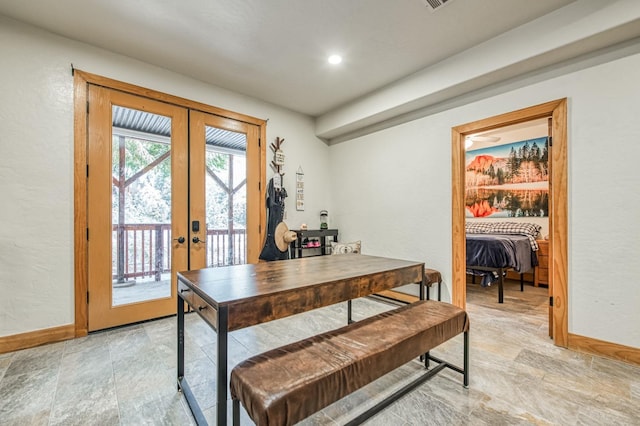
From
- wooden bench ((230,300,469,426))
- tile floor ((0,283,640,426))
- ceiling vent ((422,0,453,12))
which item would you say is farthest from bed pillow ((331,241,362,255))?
ceiling vent ((422,0,453,12))

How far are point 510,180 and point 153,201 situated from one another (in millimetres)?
6072

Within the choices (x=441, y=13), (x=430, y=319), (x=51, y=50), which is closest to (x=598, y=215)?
(x=430, y=319)

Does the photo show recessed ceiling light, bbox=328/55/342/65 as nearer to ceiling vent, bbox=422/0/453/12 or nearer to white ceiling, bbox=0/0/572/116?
white ceiling, bbox=0/0/572/116

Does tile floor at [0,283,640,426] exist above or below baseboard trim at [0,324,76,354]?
below

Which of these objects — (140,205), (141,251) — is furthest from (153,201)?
(141,251)

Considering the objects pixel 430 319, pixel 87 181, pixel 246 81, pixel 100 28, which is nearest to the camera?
pixel 430 319

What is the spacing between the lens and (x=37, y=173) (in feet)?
8.25

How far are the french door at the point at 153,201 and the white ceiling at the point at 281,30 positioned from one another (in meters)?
0.58

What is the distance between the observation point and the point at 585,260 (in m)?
2.42

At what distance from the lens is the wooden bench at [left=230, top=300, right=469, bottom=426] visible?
3.54 feet

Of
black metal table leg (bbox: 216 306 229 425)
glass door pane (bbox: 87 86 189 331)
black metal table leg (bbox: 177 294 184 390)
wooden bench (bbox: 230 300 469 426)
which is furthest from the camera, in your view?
glass door pane (bbox: 87 86 189 331)

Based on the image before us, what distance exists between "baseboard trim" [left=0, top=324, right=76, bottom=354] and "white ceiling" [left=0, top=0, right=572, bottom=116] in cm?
269

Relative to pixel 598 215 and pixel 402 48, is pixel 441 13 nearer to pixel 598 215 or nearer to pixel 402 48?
pixel 402 48

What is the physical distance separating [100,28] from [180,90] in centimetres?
89
